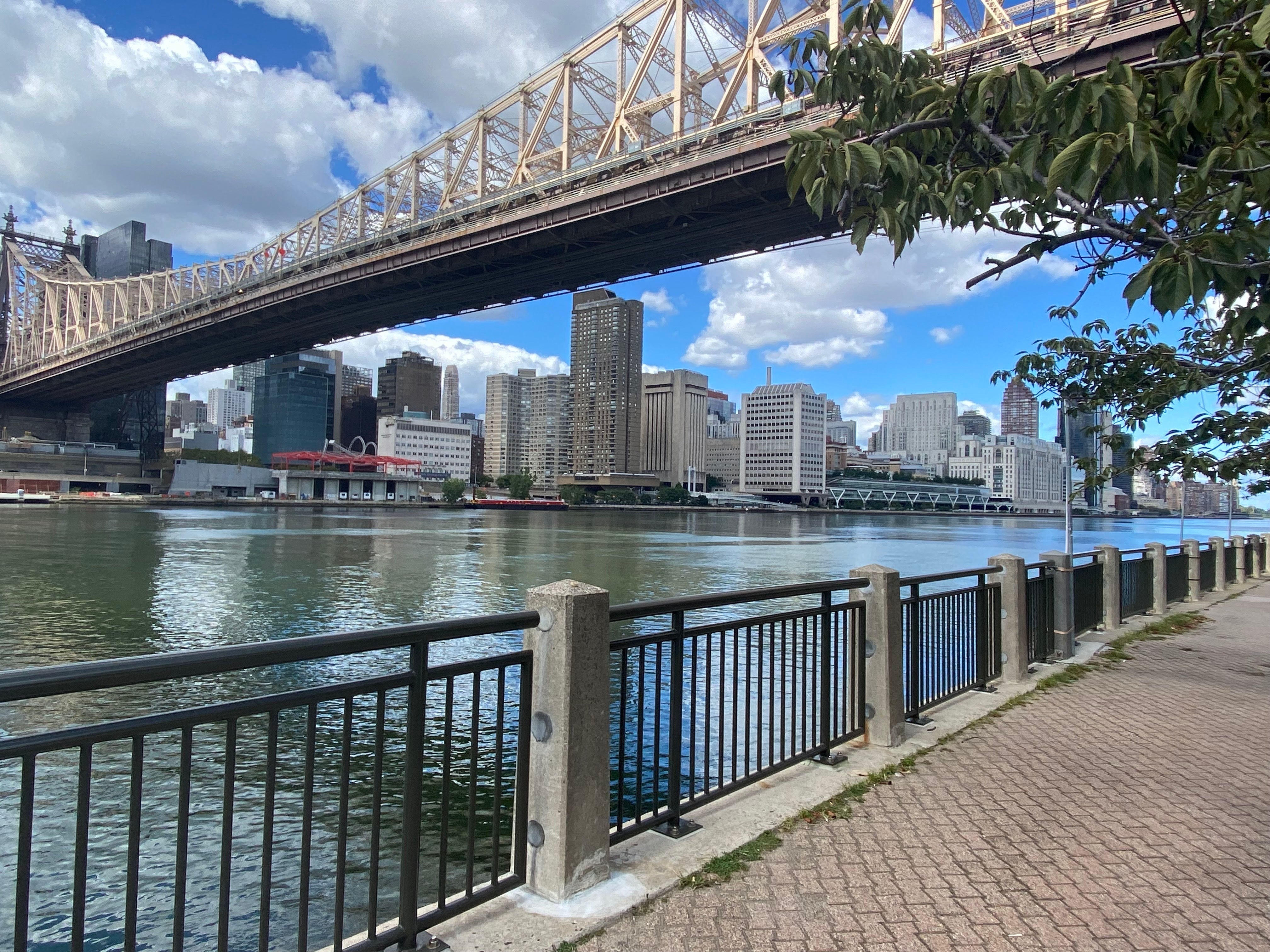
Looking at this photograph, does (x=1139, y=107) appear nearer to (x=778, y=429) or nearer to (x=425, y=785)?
(x=425, y=785)

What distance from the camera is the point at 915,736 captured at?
560cm

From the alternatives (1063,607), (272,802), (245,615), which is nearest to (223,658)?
(272,802)

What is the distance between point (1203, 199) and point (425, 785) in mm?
6956

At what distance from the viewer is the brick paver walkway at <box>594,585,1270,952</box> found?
10.00 feet

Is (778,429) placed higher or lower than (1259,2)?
higher

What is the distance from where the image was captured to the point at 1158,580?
12758 mm

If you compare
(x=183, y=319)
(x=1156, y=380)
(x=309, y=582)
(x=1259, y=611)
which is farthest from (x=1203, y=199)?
(x=183, y=319)

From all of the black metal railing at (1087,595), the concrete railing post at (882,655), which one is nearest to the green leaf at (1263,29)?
the concrete railing post at (882,655)

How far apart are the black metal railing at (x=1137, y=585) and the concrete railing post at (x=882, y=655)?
298 inches

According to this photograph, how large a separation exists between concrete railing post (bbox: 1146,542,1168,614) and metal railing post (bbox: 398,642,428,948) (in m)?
13.1

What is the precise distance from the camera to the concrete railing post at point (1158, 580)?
41.8 ft

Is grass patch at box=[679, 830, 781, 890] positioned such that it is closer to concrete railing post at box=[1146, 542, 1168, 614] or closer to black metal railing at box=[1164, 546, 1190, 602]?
concrete railing post at box=[1146, 542, 1168, 614]

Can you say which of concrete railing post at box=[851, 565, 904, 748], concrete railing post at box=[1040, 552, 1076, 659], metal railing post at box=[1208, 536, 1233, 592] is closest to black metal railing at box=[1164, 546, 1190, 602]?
metal railing post at box=[1208, 536, 1233, 592]

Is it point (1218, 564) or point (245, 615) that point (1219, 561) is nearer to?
point (1218, 564)
